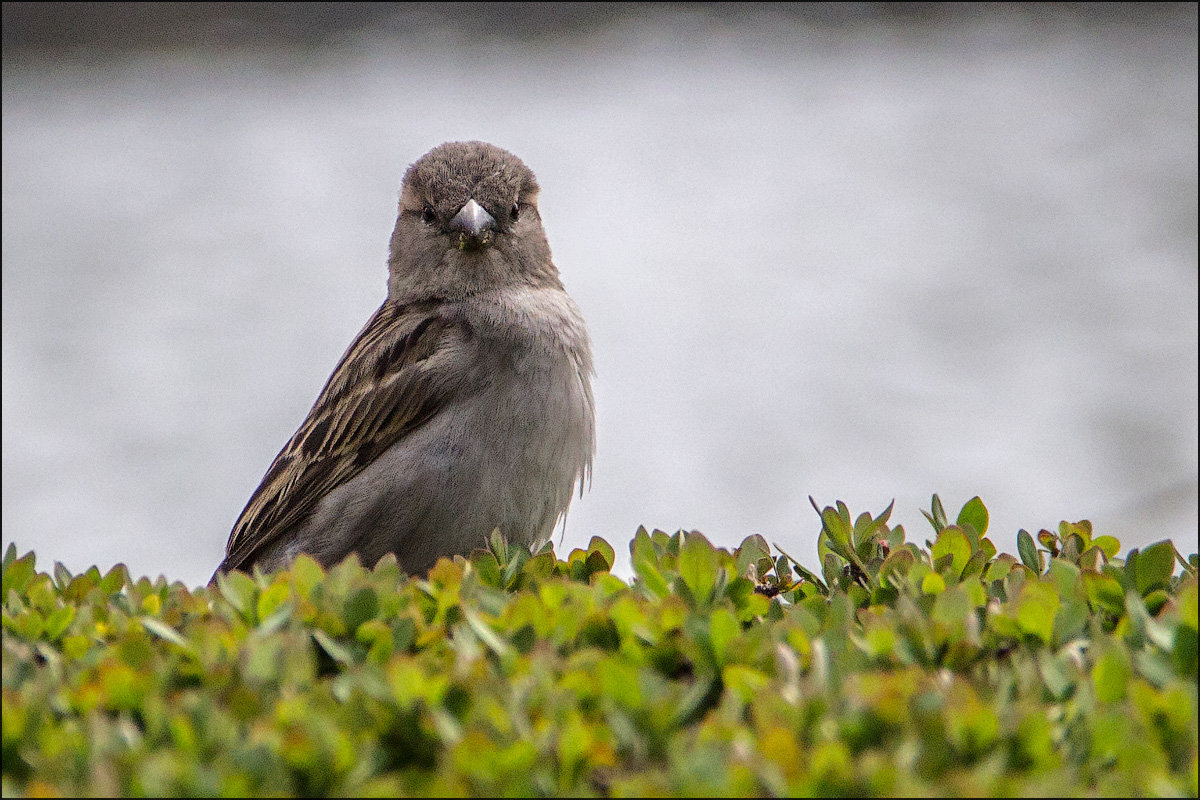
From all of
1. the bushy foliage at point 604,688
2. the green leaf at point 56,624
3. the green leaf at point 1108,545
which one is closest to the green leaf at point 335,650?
the bushy foliage at point 604,688

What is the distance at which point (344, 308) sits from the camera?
7.53 meters

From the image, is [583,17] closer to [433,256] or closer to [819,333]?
[819,333]

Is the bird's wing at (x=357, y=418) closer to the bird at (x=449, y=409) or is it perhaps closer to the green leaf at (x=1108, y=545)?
the bird at (x=449, y=409)

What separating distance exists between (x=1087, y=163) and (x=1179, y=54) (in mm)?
1388

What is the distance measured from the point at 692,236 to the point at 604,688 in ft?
22.0

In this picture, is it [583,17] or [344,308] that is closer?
[344,308]

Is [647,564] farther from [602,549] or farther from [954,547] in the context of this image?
[954,547]

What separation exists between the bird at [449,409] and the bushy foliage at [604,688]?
1.24 metres

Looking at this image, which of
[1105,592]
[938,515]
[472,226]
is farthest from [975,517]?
[472,226]

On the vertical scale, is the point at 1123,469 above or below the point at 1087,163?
below

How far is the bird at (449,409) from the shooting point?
3609 millimetres

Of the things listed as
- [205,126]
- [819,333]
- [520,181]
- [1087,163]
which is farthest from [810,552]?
[205,126]

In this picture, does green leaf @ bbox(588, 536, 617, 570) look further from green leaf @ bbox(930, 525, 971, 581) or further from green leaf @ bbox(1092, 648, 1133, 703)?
green leaf @ bbox(1092, 648, 1133, 703)

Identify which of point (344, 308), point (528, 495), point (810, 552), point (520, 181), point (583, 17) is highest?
point (583, 17)
